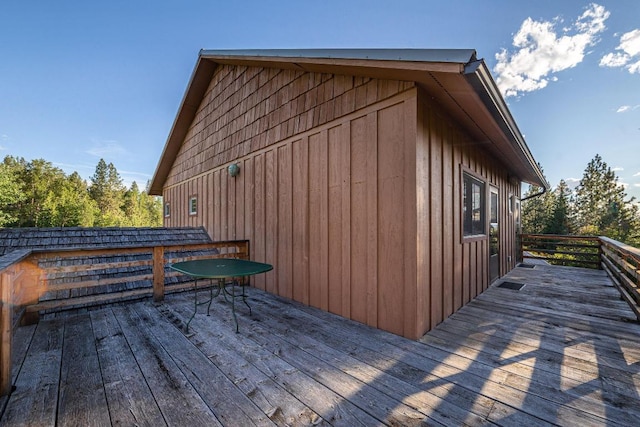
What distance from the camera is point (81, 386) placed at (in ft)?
5.75

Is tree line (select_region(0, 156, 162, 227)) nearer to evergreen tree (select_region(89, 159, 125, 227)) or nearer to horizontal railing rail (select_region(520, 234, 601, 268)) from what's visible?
evergreen tree (select_region(89, 159, 125, 227))

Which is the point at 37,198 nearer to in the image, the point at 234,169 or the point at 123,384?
the point at 234,169

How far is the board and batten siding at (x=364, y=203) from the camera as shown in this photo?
2.62 meters

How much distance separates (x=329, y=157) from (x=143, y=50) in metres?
9.80

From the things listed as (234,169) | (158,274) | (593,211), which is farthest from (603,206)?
(158,274)

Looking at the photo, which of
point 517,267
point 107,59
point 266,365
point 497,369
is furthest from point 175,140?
point 517,267

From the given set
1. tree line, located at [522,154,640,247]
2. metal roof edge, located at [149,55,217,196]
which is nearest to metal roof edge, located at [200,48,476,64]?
metal roof edge, located at [149,55,217,196]

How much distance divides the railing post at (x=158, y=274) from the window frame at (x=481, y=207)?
4.30 metres

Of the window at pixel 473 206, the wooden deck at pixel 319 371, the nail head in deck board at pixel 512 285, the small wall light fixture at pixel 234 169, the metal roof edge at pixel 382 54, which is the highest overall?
the metal roof edge at pixel 382 54

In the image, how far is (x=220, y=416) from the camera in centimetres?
147

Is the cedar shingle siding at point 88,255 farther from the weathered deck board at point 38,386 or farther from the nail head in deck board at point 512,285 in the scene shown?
the nail head in deck board at point 512,285

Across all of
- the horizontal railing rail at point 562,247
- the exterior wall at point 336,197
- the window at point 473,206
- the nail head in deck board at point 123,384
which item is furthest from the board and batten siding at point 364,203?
the horizontal railing rail at point 562,247

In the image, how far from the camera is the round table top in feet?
8.77

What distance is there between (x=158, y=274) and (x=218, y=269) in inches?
57.3
